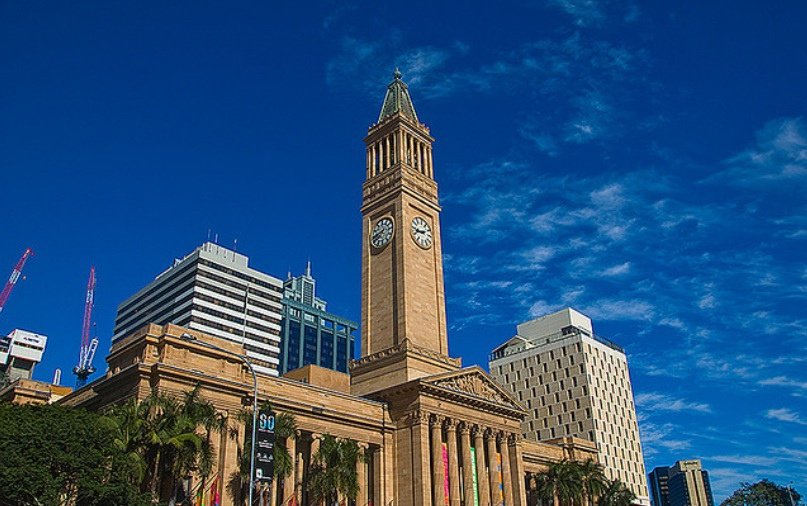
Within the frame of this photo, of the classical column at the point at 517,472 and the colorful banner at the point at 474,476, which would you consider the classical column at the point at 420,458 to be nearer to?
the colorful banner at the point at 474,476

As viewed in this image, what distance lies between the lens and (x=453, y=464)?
61438 mm

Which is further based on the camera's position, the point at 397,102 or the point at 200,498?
the point at 397,102

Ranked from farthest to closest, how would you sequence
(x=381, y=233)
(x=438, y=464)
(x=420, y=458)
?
(x=381, y=233) → (x=438, y=464) → (x=420, y=458)

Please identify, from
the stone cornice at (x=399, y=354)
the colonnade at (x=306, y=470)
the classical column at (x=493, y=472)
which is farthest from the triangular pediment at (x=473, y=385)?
the colonnade at (x=306, y=470)

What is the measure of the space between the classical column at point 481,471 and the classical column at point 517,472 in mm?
3647

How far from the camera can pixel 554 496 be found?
75.5 meters

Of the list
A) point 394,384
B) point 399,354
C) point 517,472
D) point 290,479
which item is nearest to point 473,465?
point 517,472

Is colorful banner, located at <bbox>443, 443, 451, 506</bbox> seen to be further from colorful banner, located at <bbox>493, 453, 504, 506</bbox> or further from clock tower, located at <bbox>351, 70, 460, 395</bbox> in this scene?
clock tower, located at <bbox>351, 70, 460, 395</bbox>

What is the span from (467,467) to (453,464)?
1.82 metres

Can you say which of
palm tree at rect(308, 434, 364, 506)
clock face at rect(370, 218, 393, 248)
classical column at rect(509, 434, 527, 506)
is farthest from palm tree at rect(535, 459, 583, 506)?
clock face at rect(370, 218, 393, 248)

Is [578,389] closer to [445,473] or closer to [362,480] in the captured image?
[445,473]

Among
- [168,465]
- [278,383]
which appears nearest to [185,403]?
[168,465]

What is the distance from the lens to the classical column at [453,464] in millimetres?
60481

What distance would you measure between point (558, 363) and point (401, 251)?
65196 mm
